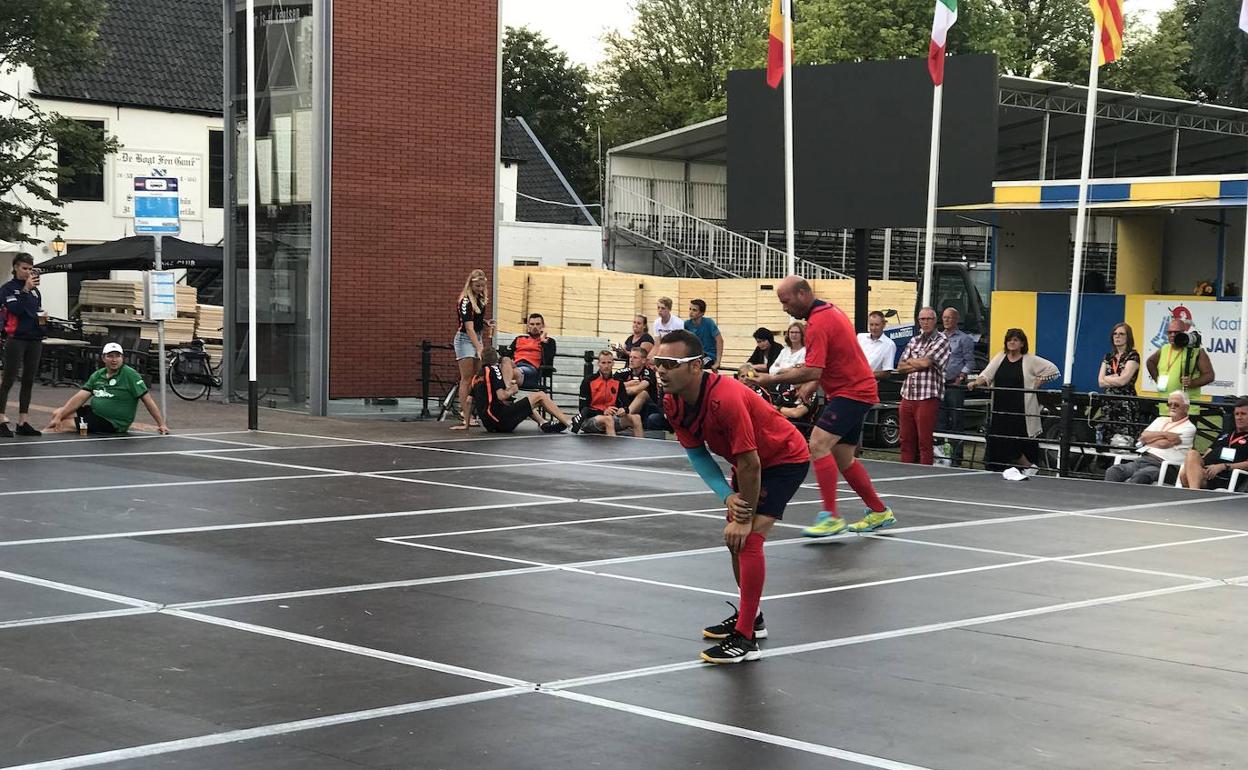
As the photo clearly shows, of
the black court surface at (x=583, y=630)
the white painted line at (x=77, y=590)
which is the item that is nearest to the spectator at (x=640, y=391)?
the black court surface at (x=583, y=630)

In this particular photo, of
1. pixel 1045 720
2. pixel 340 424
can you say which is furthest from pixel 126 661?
pixel 340 424

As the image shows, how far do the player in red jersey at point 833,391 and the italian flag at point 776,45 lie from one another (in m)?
11.3

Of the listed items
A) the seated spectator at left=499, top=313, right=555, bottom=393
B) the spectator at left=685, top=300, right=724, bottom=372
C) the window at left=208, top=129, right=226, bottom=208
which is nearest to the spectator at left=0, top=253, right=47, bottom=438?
the seated spectator at left=499, top=313, right=555, bottom=393

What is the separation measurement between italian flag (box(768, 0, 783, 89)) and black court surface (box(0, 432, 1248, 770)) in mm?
9300

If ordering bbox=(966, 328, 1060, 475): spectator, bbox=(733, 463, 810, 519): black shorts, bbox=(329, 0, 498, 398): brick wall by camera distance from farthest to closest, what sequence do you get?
bbox=(329, 0, 498, 398): brick wall < bbox=(966, 328, 1060, 475): spectator < bbox=(733, 463, 810, 519): black shorts

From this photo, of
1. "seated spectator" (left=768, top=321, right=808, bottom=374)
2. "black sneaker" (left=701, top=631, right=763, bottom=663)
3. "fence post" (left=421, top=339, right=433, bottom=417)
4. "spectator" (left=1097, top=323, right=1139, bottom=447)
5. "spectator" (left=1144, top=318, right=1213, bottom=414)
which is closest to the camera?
"black sneaker" (left=701, top=631, right=763, bottom=663)

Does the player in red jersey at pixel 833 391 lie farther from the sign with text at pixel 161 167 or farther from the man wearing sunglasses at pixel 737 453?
the sign with text at pixel 161 167

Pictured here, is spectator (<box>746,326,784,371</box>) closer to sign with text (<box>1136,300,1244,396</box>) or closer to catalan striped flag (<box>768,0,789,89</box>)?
catalan striped flag (<box>768,0,789,89</box>)

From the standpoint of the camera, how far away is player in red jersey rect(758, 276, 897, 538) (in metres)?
12.5

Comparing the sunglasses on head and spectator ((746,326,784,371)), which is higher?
the sunglasses on head

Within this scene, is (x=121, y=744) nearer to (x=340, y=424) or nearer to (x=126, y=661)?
(x=126, y=661)

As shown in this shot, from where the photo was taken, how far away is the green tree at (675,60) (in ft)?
251

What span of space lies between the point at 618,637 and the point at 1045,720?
255 centimetres

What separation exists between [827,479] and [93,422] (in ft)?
37.0
